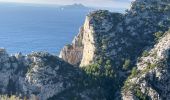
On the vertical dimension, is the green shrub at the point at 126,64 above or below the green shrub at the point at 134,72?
above

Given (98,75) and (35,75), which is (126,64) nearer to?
(98,75)

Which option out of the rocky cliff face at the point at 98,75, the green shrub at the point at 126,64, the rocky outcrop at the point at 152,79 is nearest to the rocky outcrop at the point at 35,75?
the rocky cliff face at the point at 98,75

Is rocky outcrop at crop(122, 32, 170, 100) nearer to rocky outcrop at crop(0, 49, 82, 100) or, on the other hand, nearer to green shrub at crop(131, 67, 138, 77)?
green shrub at crop(131, 67, 138, 77)

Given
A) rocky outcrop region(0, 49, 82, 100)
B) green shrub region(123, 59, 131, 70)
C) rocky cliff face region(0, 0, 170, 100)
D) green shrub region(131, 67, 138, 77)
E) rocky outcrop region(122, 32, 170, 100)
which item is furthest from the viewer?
green shrub region(123, 59, 131, 70)

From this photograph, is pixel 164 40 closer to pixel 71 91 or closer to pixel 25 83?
pixel 71 91

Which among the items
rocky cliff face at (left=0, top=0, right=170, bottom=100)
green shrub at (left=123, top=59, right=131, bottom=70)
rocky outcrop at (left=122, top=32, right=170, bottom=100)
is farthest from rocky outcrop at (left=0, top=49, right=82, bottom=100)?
rocky outcrop at (left=122, top=32, right=170, bottom=100)

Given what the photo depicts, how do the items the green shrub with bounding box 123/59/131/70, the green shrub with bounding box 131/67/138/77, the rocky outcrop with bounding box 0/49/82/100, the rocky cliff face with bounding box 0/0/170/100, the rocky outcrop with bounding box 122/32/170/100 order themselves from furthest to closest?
the green shrub with bounding box 123/59/131/70, the green shrub with bounding box 131/67/138/77, the rocky outcrop with bounding box 0/49/82/100, the rocky cliff face with bounding box 0/0/170/100, the rocky outcrop with bounding box 122/32/170/100

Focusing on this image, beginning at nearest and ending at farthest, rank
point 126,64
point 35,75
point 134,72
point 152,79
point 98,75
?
point 152,79 → point 35,75 → point 134,72 → point 98,75 → point 126,64

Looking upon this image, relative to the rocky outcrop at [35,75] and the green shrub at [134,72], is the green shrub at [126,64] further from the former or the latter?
the rocky outcrop at [35,75]

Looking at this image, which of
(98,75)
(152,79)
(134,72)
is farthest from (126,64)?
(152,79)

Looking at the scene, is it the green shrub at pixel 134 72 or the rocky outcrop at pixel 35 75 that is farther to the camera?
the green shrub at pixel 134 72

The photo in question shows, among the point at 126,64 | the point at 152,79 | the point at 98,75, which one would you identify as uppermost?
the point at 126,64

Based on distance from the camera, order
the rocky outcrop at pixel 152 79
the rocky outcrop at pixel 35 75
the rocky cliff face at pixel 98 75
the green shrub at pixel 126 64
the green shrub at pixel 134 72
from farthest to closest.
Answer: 1. the green shrub at pixel 126 64
2. the green shrub at pixel 134 72
3. the rocky outcrop at pixel 35 75
4. the rocky cliff face at pixel 98 75
5. the rocky outcrop at pixel 152 79

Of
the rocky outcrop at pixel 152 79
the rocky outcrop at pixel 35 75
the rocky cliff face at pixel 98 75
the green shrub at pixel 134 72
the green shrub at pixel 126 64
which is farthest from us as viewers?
the green shrub at pixel 126 64
